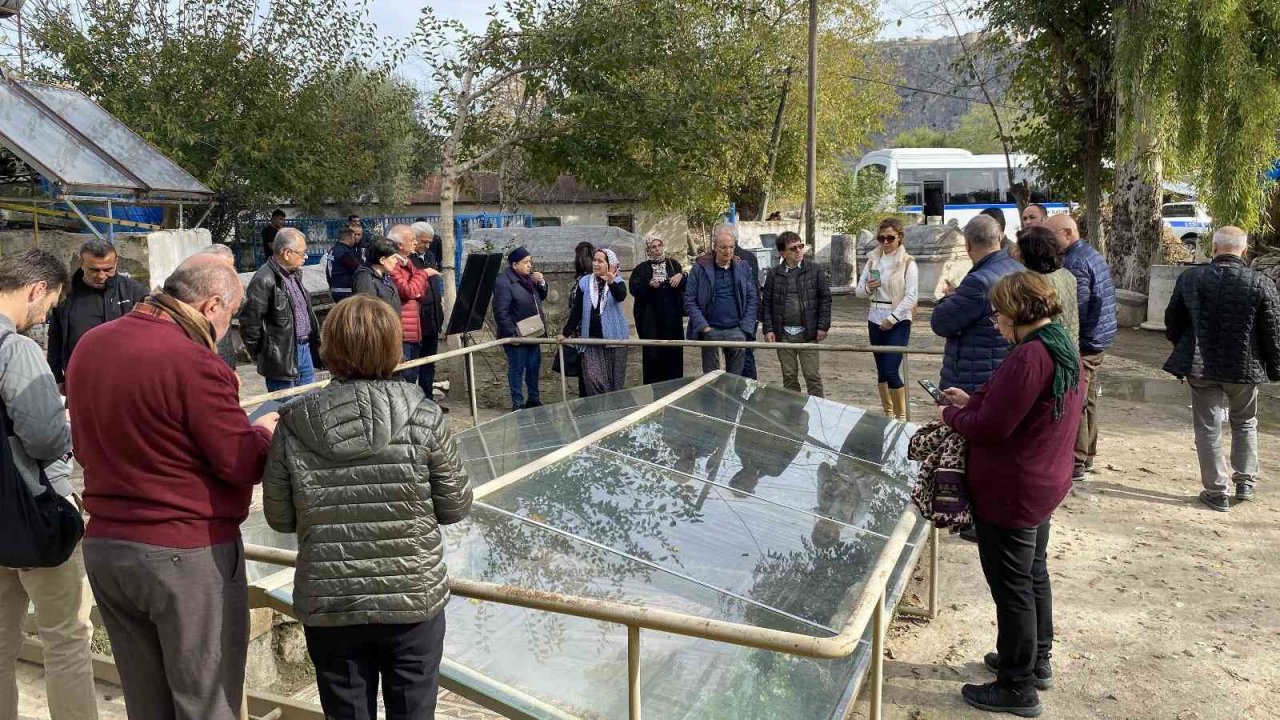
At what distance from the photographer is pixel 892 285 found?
25.1 feet

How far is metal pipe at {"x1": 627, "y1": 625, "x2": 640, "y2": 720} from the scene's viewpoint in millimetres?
2531

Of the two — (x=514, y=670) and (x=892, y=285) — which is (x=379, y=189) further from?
(x=514, y=670)

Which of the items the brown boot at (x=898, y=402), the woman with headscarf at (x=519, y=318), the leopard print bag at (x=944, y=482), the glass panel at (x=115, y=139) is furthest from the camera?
the glass panel at (x=115, y=139)

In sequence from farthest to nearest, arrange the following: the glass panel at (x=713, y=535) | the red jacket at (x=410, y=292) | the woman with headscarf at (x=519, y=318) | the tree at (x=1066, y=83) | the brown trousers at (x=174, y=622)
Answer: the tree at (x=1066, y=83)
the woman with headscarf at (x=519, y=318)
the red jacket at (x=410, y=292)
the glass panel at (x=713, y=535)
the brown trousers at (x=174, y=622)

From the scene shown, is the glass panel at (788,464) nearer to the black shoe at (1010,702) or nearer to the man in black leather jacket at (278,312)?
the black shoe at (1010,702)

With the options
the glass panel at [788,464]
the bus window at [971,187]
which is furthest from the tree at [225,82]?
the bus window at [971,187]

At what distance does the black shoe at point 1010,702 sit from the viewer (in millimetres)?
3820

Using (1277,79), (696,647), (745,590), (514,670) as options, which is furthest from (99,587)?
(1277,79)

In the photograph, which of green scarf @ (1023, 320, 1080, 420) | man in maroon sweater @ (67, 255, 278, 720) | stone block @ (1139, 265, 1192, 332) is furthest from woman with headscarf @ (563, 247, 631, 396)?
stone block @ (1139, 265, 1192, 332)

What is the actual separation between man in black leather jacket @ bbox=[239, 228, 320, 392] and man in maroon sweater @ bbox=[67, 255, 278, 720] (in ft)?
12.7

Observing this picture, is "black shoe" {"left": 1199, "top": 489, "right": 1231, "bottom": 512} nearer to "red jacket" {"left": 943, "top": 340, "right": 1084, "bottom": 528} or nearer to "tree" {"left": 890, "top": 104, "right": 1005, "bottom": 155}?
"red jacket" {"left": 943, "top": 340, "right": 1084, "bottom": 528}

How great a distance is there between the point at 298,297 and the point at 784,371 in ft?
13.2

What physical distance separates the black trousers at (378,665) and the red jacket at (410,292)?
558cm

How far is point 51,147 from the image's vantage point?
8.80 meters
